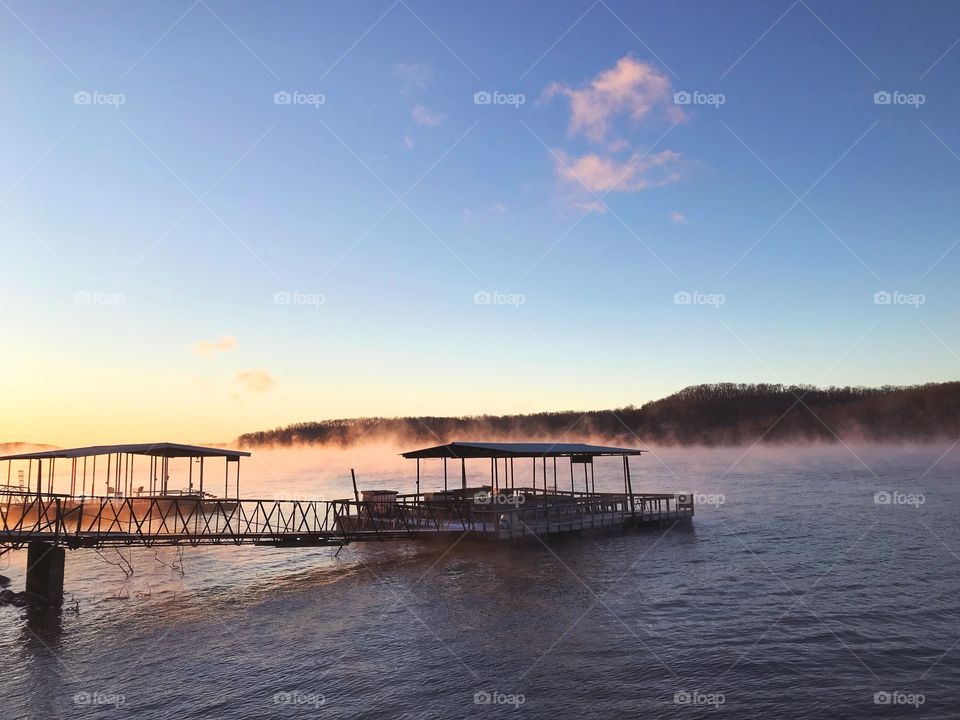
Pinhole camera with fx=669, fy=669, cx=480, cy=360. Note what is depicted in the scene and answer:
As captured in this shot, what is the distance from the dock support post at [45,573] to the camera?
26.1 m

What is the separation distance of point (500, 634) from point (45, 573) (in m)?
18.4

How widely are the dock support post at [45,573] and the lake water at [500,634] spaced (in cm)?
96

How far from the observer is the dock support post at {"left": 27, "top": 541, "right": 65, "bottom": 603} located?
1026 inches

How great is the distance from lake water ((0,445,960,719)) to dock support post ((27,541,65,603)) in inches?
37.9

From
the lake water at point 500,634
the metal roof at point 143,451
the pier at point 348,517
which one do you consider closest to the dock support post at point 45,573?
the pier at point 348,517

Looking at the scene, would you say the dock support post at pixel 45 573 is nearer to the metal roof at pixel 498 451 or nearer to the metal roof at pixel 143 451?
the metal roof at pixel 143 451

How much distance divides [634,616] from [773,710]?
7.75 m

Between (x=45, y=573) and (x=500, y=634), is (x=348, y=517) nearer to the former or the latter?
(x=45, y=573)

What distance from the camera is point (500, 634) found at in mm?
20953

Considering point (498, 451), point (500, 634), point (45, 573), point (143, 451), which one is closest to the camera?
point (500, 634)

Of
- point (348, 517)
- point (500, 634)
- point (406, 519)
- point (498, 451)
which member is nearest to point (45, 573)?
point (348, 517)

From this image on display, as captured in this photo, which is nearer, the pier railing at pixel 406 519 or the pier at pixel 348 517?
the pier at pixel 348 517

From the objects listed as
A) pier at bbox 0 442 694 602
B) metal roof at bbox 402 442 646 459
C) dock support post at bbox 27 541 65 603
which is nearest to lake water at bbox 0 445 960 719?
dock support post at bbox 27 541 65 603

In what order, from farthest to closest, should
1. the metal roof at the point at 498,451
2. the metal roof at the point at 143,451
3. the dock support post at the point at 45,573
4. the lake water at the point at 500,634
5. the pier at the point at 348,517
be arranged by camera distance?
the metal roof at the point at 498,451 < the metal roof at the point at 143,451 < the pier at the point at 348,517 < the dock support post at the point at 45,573 < the lake water at the point at 500,634
